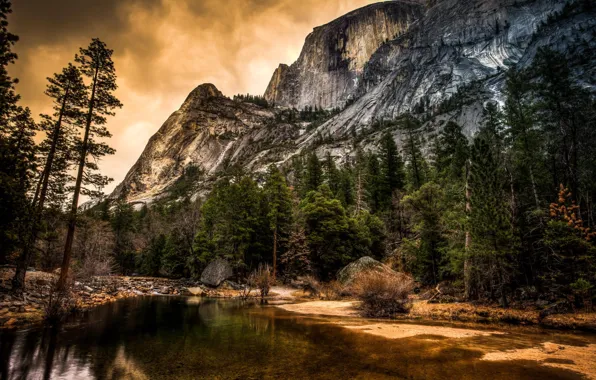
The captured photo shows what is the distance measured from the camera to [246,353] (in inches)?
316

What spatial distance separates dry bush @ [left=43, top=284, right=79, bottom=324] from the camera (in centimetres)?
1227

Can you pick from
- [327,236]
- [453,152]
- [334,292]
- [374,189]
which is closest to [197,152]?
[374,189]

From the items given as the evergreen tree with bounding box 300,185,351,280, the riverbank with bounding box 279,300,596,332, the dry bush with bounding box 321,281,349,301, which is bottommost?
the riverbank with bounding box 279,300,596,332

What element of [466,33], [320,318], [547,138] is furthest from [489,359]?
[466,33]

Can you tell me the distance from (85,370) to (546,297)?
19883 millimetres

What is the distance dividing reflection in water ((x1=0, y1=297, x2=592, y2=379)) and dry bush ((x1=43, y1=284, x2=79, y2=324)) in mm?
1068

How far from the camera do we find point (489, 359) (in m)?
7.11

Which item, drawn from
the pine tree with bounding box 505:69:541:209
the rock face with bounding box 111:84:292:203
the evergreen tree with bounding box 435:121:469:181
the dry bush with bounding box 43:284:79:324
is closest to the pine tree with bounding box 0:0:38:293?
the dry bush with bounding box 43:284:79:324

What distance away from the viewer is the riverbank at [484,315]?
11748 mm

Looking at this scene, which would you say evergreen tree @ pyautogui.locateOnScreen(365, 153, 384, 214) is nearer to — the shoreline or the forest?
the forest

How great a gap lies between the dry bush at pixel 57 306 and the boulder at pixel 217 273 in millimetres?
21461

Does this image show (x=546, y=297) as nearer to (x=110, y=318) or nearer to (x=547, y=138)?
(x=547, y=138)

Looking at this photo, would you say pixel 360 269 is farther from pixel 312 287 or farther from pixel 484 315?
pixel 484 315

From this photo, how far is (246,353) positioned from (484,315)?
12459 mm
